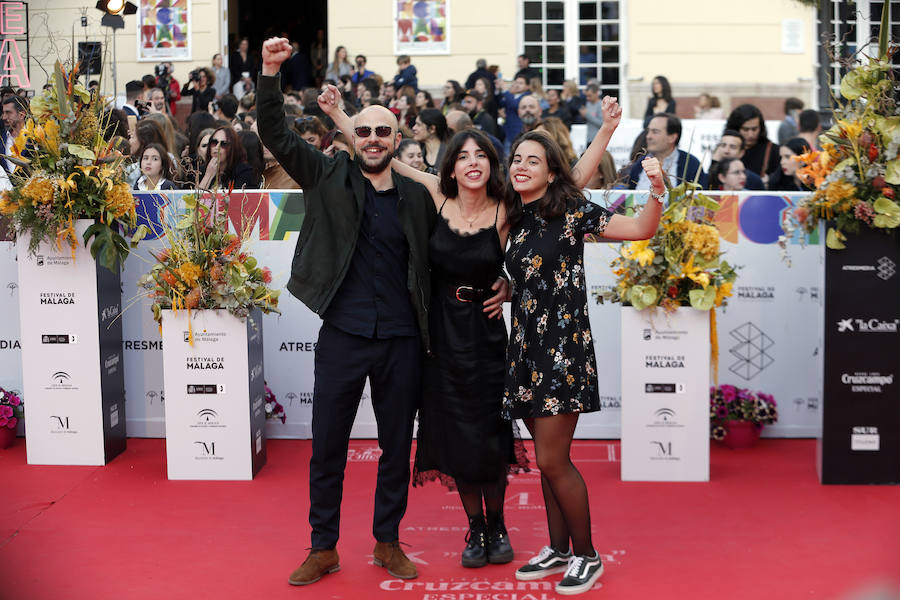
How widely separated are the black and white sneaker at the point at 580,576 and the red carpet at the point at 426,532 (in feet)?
0.18

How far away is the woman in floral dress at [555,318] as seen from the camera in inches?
177

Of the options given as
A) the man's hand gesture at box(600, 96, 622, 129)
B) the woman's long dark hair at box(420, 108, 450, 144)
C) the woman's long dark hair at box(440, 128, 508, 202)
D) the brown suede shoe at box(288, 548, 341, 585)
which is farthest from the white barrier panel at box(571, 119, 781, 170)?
the brown suede shoe at box(288, 548, 341, 585)

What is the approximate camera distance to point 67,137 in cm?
627

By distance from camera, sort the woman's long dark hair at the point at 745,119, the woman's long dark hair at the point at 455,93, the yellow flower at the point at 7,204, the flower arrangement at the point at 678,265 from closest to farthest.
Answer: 1. the flower arrangement at the point at 678,265
2. the yellow flower at the point at 7,204
3. the woman's long dark hair at the point at 745,119
4. the woman's long dark hair at the point at 455,93

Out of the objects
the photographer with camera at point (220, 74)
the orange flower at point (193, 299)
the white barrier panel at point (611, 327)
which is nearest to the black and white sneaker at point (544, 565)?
the white barrier panel at point (611, 327)

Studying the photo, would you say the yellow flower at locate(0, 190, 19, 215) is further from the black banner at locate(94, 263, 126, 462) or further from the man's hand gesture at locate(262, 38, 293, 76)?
the man's hand gesture at locate(262, 38, 293, 76)

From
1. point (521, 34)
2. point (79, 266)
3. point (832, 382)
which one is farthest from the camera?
point (521, 34)

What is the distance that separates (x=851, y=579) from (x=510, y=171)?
219cm

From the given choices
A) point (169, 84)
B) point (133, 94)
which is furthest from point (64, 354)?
point (169, 84)

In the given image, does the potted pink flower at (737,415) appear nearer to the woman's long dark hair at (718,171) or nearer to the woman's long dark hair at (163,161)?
the woman's long dark hair at (718,171)

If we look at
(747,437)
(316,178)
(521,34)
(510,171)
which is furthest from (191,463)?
(521,34)

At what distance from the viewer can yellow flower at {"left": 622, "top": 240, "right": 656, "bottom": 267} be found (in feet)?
19.8

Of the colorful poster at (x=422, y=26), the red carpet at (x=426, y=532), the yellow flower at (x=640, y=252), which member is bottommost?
the red carpet at (x=426, y=532)

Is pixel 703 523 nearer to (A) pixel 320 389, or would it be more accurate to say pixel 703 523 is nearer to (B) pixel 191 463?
(A) pixel 320 389
